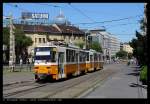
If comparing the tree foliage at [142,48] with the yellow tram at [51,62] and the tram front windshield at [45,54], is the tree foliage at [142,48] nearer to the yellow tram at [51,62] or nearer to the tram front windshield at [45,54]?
the yellow tram at [51,62]

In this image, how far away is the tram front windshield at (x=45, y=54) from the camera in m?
32.4

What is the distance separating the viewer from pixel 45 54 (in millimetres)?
32500

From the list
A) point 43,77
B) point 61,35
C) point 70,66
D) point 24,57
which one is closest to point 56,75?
point 43,77

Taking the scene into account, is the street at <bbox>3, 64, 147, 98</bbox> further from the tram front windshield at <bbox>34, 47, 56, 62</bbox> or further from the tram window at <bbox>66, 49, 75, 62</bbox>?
the tram window at <bbox>66, 49, 75, 62</bbox>

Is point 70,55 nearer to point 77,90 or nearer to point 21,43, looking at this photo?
point 77,90

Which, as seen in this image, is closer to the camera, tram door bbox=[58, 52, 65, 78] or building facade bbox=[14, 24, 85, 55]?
tram door bbox=[58, 52, 65, 78]

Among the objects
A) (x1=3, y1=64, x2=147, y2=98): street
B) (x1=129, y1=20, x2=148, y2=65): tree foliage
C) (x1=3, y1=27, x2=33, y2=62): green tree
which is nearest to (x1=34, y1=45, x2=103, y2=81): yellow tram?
(x1=3, y1=64, x2=147, y2=98): street

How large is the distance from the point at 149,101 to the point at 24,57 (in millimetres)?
107563

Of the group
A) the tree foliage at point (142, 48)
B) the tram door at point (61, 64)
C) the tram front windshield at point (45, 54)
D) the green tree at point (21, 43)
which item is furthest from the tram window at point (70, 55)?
the green tree at point (21, 43)

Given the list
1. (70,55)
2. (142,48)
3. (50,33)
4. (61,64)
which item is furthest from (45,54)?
(50,33)

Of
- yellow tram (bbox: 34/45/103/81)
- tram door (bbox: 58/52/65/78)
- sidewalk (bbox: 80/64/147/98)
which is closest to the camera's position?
sidewalk (bbox: 80/64/147/98)

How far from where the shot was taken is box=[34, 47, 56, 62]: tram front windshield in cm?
3241

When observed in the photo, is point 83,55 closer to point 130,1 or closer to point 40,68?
point 40,68

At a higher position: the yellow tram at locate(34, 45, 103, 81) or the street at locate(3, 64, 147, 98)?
the yellow tram at locate(34, 45, 103, 81)
